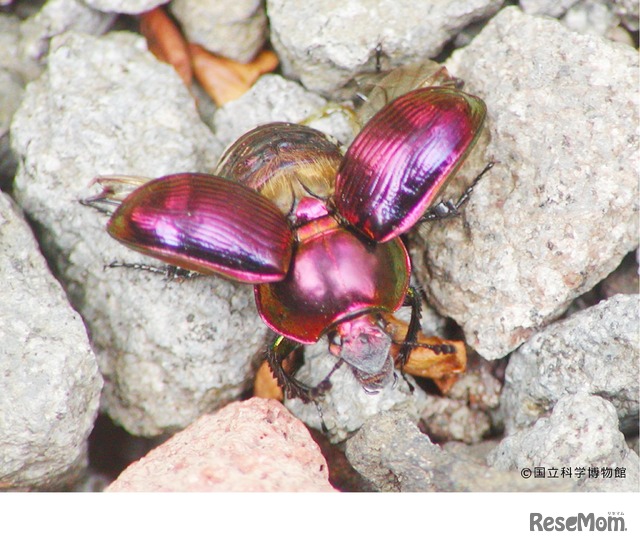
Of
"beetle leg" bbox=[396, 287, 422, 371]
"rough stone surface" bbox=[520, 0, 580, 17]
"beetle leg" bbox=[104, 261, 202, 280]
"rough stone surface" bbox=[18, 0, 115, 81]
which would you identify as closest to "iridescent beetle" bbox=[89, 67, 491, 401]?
"beetle leg" bbox=[396, 287, 422, 371]

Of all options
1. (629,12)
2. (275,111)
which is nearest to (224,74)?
(275,111)

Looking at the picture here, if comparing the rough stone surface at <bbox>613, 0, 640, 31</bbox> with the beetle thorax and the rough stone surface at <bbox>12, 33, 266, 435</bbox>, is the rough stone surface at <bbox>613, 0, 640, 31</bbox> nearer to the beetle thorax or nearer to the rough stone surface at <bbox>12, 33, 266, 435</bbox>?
the beetle thorax

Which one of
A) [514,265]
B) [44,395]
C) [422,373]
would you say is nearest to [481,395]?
[422,373]

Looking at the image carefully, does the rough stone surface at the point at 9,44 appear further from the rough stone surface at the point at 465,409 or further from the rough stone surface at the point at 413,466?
the rough stone surface at the point at 465,409

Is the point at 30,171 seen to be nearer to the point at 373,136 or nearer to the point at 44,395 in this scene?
the point at 44,395

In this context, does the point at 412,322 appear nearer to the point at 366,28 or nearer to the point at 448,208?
the point at 448,208

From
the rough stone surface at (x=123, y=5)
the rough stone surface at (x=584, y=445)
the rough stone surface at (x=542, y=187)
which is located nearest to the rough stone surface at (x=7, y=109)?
the rough stone surface at (x=123, y=5)

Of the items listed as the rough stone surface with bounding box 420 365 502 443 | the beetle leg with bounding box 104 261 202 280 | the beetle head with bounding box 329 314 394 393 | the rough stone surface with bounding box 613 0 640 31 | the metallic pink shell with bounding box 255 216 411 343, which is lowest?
the rough stone surface with bounding box 420 365 502 443
